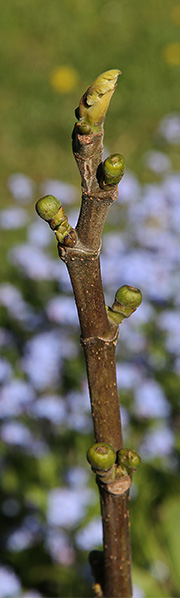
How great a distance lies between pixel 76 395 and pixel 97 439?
231 centimetres

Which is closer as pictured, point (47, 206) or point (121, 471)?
point (47, 206)

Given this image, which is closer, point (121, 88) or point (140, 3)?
point (121, 88)

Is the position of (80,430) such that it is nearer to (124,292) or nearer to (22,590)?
(22,590)

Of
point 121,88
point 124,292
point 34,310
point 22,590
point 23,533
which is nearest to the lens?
point 124,292

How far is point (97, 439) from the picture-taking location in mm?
798

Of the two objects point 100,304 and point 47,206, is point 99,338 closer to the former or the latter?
point 100,304

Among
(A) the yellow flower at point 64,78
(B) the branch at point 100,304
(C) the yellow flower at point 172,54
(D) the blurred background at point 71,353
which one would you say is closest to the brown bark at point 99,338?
(B) the branch at point 100,304

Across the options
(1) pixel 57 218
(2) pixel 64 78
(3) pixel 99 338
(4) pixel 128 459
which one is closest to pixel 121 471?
(4) pixel 128 459

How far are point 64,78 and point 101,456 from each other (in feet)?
21.4

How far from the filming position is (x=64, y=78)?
22.2 ft

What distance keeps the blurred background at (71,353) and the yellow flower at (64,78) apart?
0.11 metres

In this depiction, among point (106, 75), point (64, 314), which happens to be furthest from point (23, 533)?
point (106, 75)

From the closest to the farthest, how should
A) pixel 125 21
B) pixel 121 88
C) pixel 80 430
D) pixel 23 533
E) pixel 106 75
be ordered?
pixel 106 75
pixel 23 533
pixel 80 430
pixel 121 88
pixel 125 21

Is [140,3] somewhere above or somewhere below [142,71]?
above
